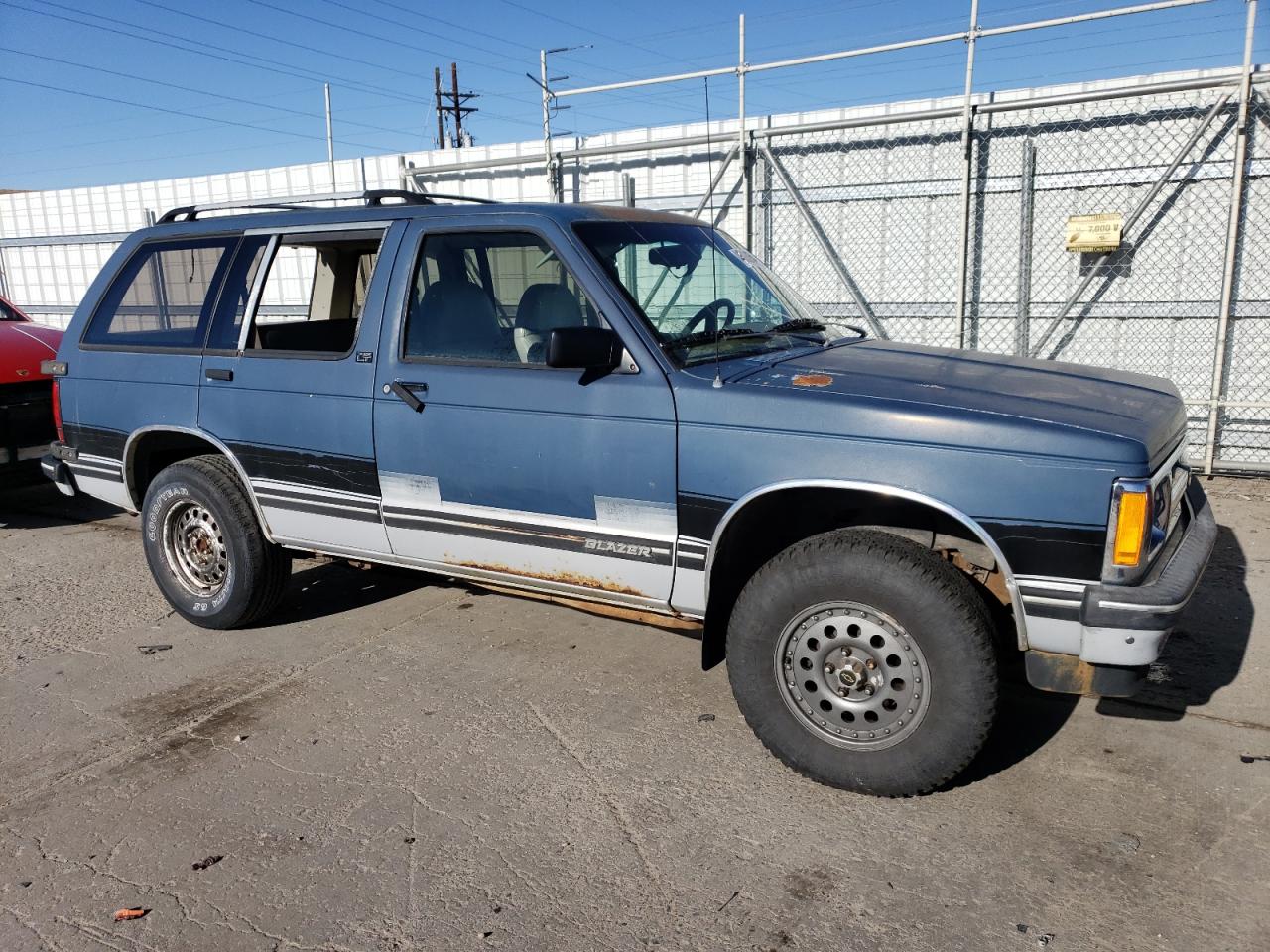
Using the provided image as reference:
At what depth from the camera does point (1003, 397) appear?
10.8 ft

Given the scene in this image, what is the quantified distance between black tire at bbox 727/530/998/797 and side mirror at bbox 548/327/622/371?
0.97m

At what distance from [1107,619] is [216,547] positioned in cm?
411

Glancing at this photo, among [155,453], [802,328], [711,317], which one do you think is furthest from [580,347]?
[155,453]

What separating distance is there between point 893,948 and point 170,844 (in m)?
2.27

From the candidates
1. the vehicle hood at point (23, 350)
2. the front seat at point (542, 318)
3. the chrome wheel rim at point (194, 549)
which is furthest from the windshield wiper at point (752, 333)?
the vehicle hood at point (23, 350)

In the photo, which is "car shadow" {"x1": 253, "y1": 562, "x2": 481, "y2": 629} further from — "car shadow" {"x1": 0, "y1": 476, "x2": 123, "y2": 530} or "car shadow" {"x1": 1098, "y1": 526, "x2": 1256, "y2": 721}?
"car shadow" {"x1": 1098, "y1": 526, "x2": 1256, "y2": 721}

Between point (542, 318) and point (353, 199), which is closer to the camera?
point (542, 318)

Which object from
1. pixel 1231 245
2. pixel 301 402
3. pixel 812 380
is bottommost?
pixel 301 402

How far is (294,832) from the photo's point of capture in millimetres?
3230

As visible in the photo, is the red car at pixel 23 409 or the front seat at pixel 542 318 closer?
the front seat at pixel 542 318

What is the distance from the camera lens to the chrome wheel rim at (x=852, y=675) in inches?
128

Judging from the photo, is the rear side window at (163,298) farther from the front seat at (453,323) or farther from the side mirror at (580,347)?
the side mirror at (580,347)

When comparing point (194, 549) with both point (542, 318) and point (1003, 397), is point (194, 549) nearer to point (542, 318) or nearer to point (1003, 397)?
point (542, 318)

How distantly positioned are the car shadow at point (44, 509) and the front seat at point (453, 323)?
473cm
